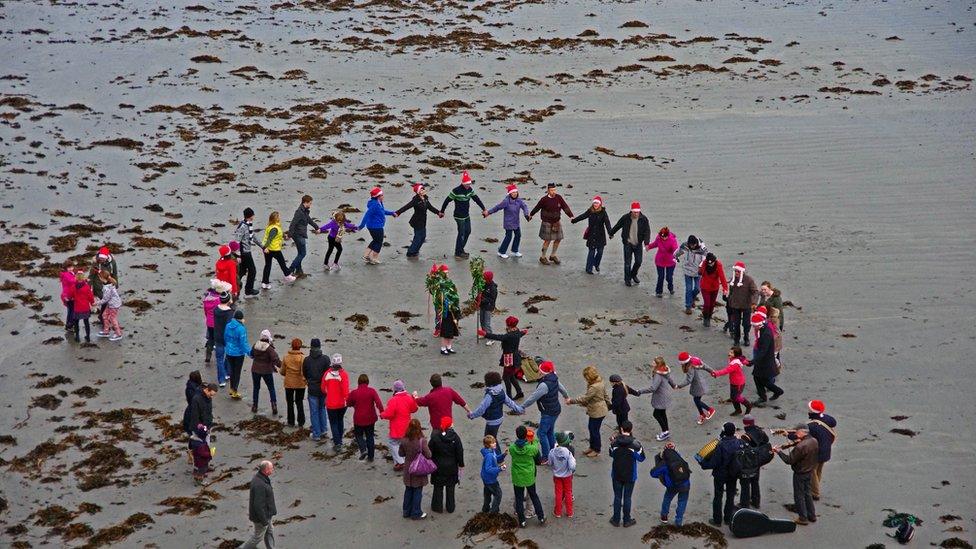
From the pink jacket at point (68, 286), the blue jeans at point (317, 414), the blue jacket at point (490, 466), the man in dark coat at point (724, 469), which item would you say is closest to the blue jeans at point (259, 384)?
the blue jeans at point (317, 414)

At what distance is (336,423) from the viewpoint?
42.4 ft

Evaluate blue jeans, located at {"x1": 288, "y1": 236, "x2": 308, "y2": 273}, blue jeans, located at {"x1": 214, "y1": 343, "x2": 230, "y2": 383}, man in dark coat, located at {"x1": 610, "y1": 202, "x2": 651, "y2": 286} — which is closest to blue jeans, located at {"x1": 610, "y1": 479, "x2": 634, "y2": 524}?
blue jeans, located at {"x1": 214, "y1": 343, "x2": 230, "y2": 383}

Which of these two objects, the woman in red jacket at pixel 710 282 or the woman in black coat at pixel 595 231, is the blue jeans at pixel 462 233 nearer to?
the woman in black coat at pixel 595 231

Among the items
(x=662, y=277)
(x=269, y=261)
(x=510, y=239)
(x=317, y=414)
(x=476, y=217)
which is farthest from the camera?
(x=476, y=217)

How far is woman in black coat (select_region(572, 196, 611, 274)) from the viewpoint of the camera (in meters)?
18.9

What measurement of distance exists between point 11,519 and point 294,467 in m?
3.32

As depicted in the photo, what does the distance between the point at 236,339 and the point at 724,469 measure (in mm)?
7031

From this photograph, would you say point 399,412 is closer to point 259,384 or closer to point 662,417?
point 259,384

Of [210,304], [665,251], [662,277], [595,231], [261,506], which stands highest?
[595,231]

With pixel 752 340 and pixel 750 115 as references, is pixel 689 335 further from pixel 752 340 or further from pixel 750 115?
pixel 750 115

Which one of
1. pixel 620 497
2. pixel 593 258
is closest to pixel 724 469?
pixel 620 497

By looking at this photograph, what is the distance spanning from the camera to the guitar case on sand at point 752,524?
1129cm

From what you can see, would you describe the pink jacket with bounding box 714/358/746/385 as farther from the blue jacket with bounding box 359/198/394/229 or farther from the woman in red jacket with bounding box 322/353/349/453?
the blue jacket with bounding box 359/198/394/229

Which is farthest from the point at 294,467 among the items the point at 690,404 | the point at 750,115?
the point at 750,115
